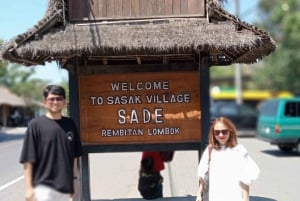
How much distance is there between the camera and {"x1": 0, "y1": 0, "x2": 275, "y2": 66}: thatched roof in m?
7.98

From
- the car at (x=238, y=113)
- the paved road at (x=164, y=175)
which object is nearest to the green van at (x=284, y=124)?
the paved road at (x=164, y=175)

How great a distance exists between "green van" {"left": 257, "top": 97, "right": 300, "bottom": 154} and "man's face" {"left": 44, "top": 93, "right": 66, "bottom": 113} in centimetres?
1425

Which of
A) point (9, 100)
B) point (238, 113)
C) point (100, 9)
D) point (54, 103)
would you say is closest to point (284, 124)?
point (100, 9)

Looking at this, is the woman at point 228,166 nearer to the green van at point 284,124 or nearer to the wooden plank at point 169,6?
the wooden plank at point 169,6

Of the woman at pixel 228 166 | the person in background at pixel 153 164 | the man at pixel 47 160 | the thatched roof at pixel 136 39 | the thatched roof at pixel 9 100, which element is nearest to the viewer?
the man at pixel 47 160

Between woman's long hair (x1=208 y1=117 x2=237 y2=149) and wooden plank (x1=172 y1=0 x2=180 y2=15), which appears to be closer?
woman's long hair (x1=208 y1=117 x2=237 y2=149)

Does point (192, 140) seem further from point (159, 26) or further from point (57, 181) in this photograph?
point (57, 181)

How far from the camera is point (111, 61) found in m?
9.08

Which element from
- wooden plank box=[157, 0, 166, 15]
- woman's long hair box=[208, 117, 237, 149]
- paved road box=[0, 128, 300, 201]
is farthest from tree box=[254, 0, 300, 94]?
woman's long hair box=[208, 117, 237, 149]

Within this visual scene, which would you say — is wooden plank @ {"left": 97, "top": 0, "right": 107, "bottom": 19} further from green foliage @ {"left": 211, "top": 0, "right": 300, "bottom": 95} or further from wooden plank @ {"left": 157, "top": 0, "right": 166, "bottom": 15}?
green foliage @ {"left": 211, "top": 0, "right": 300, "bottom": 95}

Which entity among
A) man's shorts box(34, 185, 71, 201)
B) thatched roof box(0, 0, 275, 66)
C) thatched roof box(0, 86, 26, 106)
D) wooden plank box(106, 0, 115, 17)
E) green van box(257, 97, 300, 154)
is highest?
wooden plank box(106, 0, 115, 17)

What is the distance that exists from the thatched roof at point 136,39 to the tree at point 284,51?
2837 centimetres

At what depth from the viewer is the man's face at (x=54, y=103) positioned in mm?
5234

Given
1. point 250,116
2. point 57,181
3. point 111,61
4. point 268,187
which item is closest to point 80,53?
point 111,61
